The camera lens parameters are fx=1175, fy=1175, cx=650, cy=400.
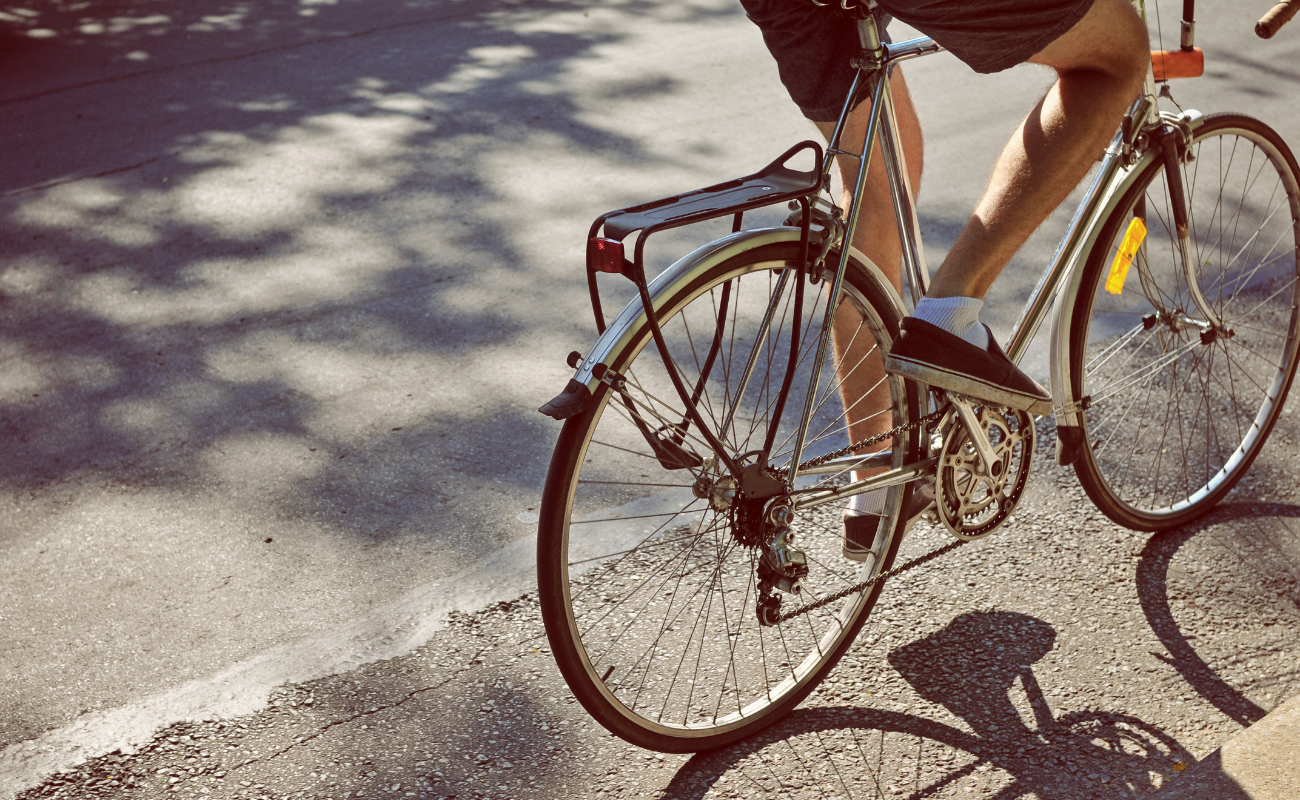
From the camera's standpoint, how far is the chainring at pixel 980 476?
87.0 inches

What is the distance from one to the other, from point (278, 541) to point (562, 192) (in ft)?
7.50

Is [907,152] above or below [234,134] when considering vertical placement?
above

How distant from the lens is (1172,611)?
2445mm

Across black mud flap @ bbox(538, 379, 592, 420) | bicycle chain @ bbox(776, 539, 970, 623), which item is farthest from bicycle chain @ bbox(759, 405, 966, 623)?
black mud flap @ bbox(538, 379, 592, 420)

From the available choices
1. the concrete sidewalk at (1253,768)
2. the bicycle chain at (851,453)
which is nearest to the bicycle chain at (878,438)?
the bicycle chain at (851,453)

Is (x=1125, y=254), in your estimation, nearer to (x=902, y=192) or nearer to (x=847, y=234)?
(x=902, y=192)

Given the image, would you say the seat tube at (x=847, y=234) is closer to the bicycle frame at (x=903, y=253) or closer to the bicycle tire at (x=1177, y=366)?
the bicycle frame at (x=903, y=253)

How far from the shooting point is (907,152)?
2408mm

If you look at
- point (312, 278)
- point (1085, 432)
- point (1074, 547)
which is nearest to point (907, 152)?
point (1085, 432)

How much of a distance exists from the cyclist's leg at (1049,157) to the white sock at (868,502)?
1.42 ft

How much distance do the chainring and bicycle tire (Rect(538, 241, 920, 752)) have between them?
3.1 inches

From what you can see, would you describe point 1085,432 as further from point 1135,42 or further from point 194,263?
point 194,263

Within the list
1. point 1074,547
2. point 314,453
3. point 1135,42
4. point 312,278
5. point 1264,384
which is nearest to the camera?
point 1135,42

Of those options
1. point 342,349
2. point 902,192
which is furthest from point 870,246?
point 342,349
